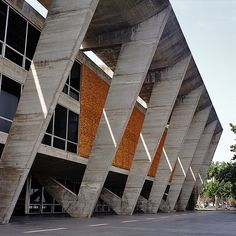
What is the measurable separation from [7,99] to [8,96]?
0.49 feet

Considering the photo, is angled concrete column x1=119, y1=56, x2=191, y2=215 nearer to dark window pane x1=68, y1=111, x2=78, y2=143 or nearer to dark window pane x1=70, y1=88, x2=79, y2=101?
dark window pane x1=68, y1=111, x2=78, y2=143

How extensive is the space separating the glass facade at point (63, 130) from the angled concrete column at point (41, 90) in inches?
196

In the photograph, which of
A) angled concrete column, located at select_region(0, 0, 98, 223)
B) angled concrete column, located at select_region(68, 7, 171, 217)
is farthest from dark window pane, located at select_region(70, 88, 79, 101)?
angled concrete column, located at select_region(0, 0, 98, 223)

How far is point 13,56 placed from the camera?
693 inches

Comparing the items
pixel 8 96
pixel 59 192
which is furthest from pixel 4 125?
pixel 59 192

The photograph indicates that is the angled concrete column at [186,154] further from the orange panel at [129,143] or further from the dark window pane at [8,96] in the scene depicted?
the dark window pane at [8,96]

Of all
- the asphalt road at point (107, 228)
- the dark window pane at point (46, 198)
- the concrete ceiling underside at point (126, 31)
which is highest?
the concrete ceiling underside at point (126, 31)

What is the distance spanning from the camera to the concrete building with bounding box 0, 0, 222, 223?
599 inches

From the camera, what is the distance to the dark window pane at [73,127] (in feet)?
72.6

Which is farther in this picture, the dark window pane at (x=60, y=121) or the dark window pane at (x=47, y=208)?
the dark window pane at (x=47, y=208)

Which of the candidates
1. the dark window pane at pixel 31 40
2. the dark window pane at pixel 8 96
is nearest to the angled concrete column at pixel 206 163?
the dark window pane at pixel 31 40

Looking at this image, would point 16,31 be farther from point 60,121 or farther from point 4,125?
point 60,121

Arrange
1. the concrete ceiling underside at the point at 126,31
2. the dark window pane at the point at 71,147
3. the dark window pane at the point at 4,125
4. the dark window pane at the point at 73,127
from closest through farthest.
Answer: the dark window pane at the point at 4,125
the concrete ceiling underside at the point at 126,31
the dark window pane at the point at 71,147
the dark window pane at the point at 73,127

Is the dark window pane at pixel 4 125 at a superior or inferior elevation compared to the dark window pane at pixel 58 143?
inferior
